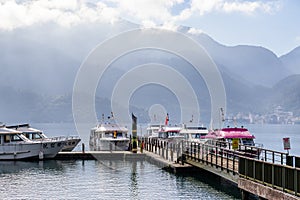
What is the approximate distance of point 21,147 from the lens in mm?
57719

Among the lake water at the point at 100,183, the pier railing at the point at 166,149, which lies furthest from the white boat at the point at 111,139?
the lake water at the point at 100,183

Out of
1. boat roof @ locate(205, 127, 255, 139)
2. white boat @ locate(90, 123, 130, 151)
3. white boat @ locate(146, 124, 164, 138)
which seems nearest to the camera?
boat roof @ locate(205, 127, 255, 139)

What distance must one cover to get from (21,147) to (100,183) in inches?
760

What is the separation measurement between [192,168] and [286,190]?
19.9 metres

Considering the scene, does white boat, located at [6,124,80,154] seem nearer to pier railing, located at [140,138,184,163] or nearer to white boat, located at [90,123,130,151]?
white boat, located at [90,123,130,151]

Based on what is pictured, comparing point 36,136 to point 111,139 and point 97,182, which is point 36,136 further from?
point 97,182

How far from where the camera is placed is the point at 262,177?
27547 millimetres

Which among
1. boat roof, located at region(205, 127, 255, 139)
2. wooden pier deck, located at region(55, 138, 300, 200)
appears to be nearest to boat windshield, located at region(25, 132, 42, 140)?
Answer: wooden pier deck, located at region(55, 138, 300, 200)

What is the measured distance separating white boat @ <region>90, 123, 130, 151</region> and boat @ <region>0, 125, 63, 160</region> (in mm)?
7586

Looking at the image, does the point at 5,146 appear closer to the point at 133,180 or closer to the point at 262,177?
the point at 133,180

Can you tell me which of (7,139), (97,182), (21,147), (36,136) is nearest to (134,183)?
(97,182)

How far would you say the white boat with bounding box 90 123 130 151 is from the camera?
212 ft

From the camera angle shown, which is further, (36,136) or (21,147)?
(36,136)

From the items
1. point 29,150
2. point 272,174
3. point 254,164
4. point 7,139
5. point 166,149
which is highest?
point 7,139
